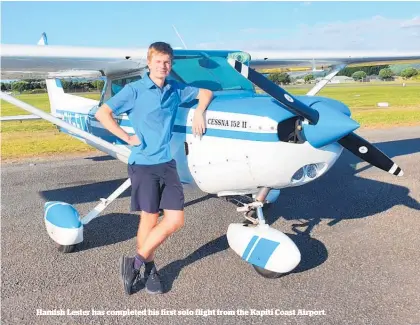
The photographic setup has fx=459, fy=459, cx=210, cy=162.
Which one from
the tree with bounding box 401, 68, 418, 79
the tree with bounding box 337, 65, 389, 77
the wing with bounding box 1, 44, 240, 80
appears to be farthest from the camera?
the tree with bounding box 401, 68, 418, 79

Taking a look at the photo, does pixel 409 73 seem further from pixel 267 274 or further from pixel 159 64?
pixel 159 64

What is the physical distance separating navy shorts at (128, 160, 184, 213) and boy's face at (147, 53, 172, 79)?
26.5 inches

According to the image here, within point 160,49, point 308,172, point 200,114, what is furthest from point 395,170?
point 160,49

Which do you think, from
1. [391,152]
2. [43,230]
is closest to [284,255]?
[43,230]

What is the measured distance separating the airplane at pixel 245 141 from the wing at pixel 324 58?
2.14 meters

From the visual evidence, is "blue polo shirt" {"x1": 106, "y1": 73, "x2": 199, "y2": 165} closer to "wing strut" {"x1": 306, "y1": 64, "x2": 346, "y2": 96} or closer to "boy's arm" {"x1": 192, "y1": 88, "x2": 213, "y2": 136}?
"boy's arm" {"x1": 192, "y1": 88, "x2": 213, "y2": 136}

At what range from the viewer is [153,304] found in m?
3.30

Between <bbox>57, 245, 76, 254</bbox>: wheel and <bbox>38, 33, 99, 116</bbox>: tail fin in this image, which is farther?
<bbox>38, 33, 99, 116</bbox>: tail fin

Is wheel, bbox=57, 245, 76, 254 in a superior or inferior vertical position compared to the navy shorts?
inferior

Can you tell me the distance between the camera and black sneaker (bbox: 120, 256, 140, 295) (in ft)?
11.3

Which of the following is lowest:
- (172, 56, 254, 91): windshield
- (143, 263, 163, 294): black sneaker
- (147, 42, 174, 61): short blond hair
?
(143, 263, 163, 294): black sneaker

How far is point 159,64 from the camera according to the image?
3402mm

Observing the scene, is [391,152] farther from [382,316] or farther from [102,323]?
[102,323]

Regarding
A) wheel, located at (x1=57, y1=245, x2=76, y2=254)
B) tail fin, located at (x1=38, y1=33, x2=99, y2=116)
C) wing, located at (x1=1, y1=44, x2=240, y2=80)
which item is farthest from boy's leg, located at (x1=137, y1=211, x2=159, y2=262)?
tail fin, located at (x1=38, y1=33, x2=99, y2=116)
